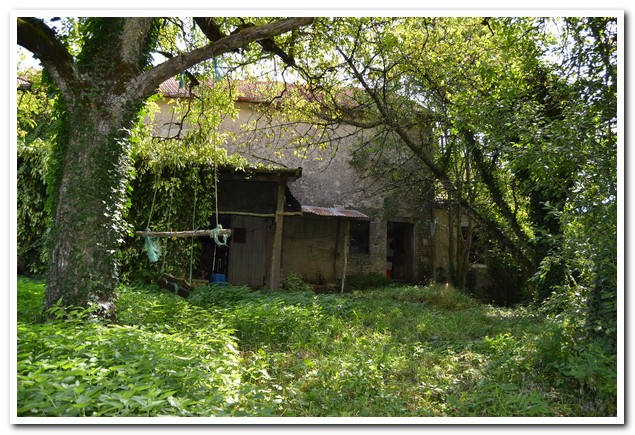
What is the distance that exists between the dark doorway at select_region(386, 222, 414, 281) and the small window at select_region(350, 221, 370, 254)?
1267 millimetres

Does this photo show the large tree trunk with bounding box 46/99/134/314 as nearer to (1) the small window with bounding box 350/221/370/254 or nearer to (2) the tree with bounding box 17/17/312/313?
(2) the tree with bounding box 17/17/312/313

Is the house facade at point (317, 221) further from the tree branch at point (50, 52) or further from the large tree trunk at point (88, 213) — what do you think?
the tree branch at point (50, 52)

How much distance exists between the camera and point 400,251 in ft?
54.3

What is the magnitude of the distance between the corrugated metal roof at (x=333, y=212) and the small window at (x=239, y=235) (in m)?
1.70

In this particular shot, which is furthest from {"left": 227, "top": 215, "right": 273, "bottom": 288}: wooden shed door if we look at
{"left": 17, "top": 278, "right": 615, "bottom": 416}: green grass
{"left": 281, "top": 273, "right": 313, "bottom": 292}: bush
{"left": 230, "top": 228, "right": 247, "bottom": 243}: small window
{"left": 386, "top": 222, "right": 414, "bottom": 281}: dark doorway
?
{"left": 17, "top": 278, "right": 615, "bottom": 416}: green grass

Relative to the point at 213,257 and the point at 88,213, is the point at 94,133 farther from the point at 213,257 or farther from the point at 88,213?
the point at 213,257

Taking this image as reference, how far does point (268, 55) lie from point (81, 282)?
14.8ft

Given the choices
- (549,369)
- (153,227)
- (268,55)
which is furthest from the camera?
(153,227)

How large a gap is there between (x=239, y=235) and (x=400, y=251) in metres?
6.06

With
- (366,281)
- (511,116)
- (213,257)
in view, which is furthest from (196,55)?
(366,281)

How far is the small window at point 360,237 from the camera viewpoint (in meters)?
15.1

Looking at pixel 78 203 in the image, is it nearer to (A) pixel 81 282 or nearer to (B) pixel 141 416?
(A) pixel 81 282

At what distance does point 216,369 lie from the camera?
3877mm
